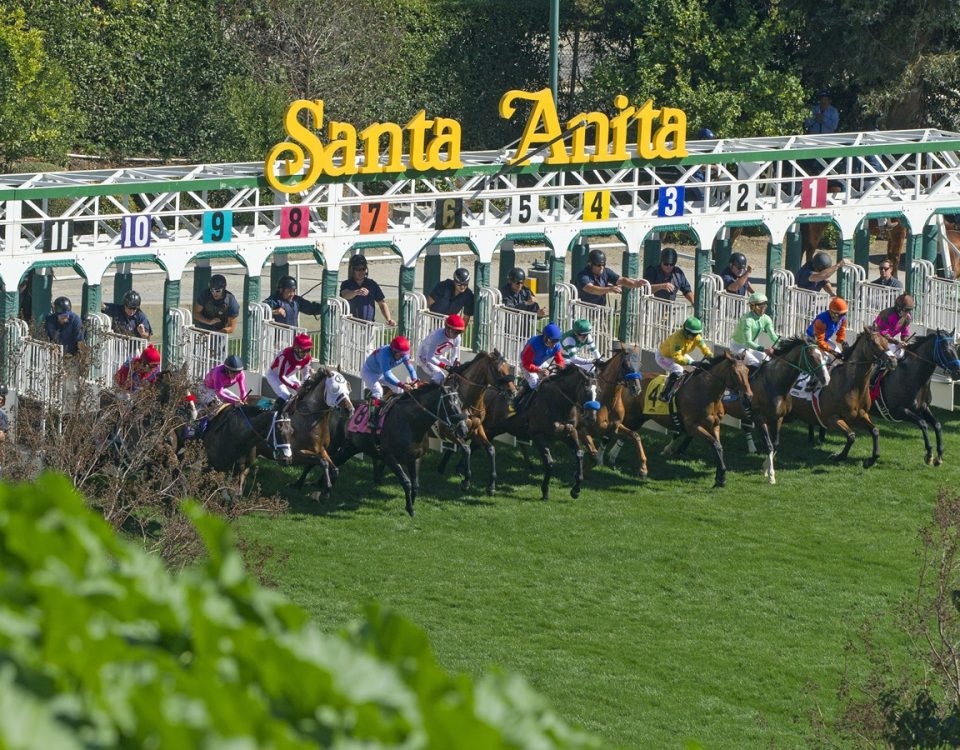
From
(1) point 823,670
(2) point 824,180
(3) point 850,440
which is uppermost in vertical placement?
(2) point 824,180

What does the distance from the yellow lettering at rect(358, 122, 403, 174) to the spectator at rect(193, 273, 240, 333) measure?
2055 millimetres

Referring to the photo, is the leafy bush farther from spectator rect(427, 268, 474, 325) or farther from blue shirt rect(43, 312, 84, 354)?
spectator rect(427, 268, 474, 325)

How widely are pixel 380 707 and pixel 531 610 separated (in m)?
12.7

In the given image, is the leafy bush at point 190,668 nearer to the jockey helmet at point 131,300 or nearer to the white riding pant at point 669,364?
the jockey helmet at point 131,300

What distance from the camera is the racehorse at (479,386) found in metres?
21.3

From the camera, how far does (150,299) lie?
104 feet

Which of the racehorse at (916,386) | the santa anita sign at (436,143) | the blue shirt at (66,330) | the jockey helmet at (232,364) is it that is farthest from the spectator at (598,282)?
the blue shirt at (66,330)

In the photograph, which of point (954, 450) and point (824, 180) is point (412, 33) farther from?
point (954, 450)

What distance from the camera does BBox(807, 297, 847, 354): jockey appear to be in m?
24.1

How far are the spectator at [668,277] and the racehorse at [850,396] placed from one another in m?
2.71

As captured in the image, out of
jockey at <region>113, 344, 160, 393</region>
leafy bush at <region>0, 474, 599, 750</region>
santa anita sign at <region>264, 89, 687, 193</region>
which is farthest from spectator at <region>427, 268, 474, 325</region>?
leafy bush at <region>0, 474, 599, 750</region>

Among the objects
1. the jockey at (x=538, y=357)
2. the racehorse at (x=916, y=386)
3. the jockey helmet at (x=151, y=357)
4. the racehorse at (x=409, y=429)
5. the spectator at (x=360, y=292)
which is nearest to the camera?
the jockey helmet at (x=151, y=357)

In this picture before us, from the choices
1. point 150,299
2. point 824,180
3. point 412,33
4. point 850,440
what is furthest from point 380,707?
point 412,33

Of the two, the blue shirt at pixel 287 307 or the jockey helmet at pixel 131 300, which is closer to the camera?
the jockey helmet at pixel 131 300
